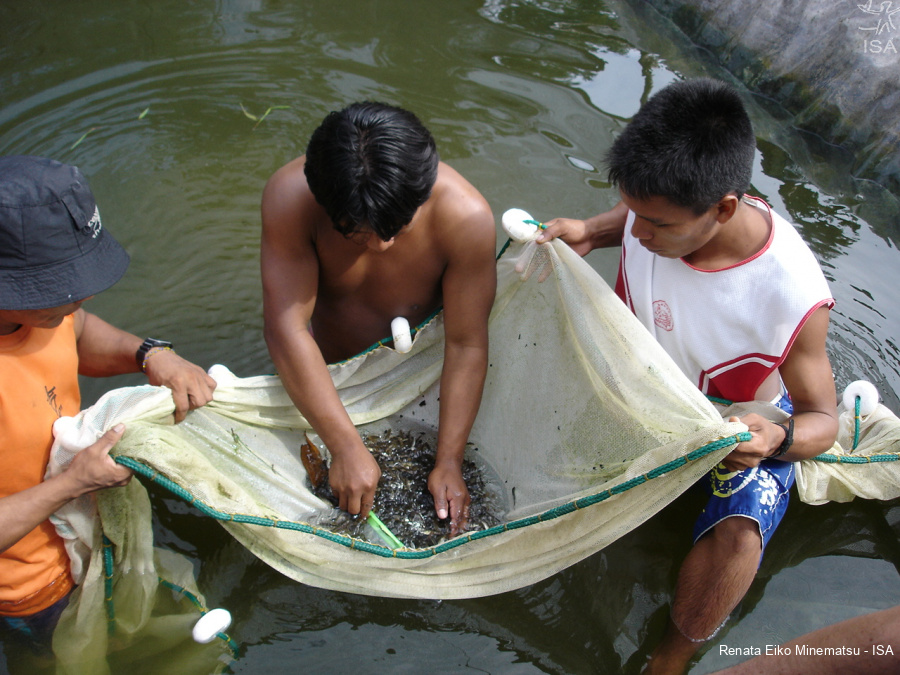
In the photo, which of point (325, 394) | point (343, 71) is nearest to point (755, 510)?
point (325, 394)

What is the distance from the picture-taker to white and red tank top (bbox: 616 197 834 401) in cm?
202

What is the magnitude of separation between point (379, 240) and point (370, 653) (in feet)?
4.57

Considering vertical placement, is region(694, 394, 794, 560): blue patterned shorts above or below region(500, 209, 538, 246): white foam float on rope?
below

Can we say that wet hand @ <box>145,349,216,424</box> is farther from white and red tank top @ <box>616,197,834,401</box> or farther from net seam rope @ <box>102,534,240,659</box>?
white and red tank top @ <box>616,197,834,401</box>

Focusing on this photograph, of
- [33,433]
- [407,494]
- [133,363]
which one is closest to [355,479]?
[407,494]

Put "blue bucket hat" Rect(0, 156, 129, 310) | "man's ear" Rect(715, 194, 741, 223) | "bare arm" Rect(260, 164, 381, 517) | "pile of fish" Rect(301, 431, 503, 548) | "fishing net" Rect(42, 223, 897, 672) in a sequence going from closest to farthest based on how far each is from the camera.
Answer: "blue bucket hat" Rect(0, 156, 129, 310), "fishing net" Rect(42, 223, 897, 672), "man's ear" Rect(715, 194, 741, 223), "bare arm" Rect(260, 164, 381, 517), "pile of fish" Rect(301, 431, 503, 548)

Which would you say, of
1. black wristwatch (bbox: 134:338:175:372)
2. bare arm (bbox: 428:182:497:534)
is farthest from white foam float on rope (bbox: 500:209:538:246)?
black wristwatch (bbox: 134:338:175:372)

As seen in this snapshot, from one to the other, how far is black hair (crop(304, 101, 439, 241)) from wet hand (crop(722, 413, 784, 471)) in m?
1.05

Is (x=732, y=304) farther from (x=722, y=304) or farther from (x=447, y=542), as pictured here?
(x=447, y=542)

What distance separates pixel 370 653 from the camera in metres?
2.29

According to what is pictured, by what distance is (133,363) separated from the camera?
221cm

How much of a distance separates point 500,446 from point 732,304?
40.3 inches

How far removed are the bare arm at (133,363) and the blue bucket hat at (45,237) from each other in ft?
1.45

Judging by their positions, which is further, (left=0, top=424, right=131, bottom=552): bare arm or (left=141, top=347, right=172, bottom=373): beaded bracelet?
(left=141, top=347, right=172, bottom=373): beaded bracelet
